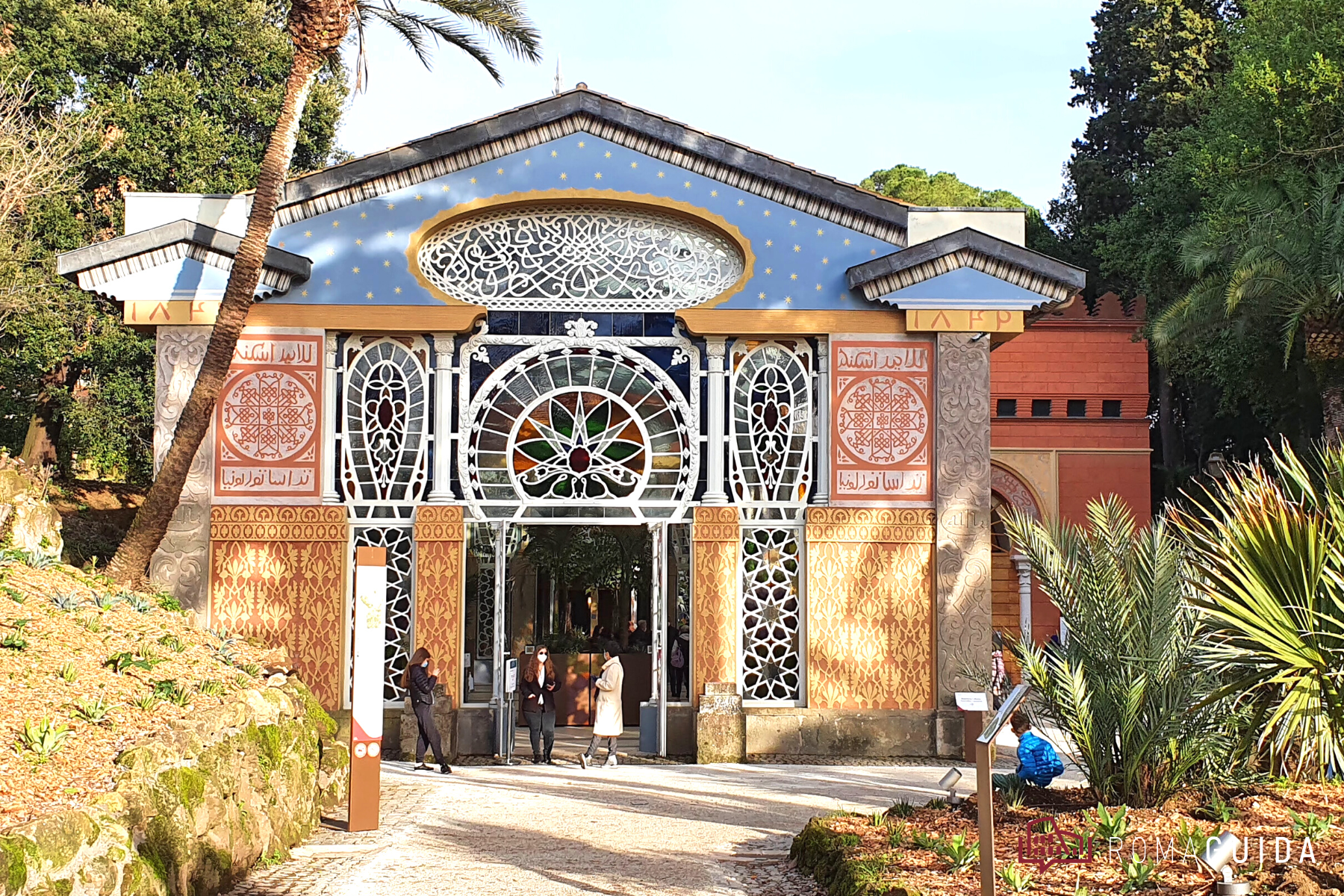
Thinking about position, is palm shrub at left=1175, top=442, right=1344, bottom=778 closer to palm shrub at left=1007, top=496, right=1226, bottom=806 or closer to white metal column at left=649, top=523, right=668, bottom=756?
palm shrub at left=1007, top=496, right=1226, bottom=806

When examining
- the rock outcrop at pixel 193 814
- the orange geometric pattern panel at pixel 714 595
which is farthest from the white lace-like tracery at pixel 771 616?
the rock outcrop at pixel 193 814

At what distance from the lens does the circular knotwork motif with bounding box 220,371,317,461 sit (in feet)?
54.7

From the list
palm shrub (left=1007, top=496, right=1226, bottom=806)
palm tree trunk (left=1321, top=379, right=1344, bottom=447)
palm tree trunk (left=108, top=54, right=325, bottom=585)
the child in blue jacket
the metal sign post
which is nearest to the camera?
palm shrub (left=1007, top=496, right=1226, bottom=806)

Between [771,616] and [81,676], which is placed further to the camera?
[771,616]

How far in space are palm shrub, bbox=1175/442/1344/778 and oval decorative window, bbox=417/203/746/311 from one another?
9.79m

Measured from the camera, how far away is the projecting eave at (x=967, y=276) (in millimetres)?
16891

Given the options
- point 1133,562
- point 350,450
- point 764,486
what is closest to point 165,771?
point 1133,562

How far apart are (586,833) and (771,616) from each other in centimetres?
637

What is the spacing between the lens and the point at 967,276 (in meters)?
17.1

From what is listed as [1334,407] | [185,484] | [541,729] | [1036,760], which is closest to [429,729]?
[541,729]

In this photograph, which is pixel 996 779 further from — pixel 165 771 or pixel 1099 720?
pixel 165 771

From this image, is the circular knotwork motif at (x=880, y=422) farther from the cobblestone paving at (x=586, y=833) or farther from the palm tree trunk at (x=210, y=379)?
the palm tree trunk at (x=210, y=379)

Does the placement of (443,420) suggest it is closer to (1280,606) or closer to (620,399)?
(620,399)

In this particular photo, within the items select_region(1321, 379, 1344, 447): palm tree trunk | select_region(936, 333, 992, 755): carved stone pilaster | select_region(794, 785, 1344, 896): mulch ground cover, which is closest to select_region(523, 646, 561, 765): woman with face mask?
select_region(936, 333, 992, 755): carved stone pilaster
